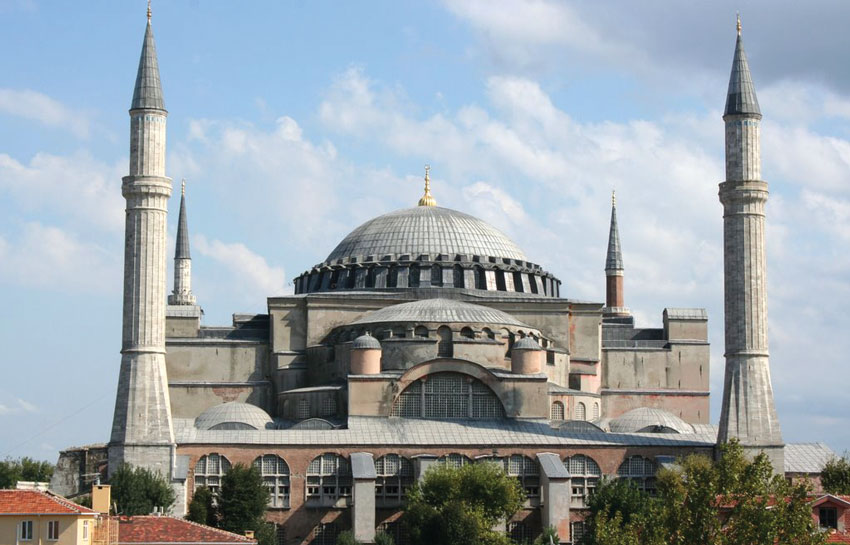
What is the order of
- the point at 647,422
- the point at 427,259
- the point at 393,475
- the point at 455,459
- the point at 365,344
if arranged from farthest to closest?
the point at 427,259 → the point at 647,422 → the point at 365,344 → the point at 455,459 → the point at 393,475

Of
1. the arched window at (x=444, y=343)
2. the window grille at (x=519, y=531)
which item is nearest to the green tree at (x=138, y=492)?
the window grille at (x=519, y=531)

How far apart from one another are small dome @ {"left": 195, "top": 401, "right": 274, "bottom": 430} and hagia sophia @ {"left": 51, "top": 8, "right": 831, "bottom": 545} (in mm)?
97

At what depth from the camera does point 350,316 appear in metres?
63.4

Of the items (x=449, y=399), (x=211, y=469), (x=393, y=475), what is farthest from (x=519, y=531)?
(x=211, y=469)

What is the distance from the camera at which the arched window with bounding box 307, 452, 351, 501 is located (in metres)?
53.8

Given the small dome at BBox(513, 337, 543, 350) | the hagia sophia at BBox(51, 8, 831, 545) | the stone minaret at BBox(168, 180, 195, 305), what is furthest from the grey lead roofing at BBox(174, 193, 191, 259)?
the small dome at BBox(513, 337, 543, 350)

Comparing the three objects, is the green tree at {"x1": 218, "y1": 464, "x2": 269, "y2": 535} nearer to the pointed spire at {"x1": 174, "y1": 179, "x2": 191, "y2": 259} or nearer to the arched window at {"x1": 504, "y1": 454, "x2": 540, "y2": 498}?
the arched window at {"x1": 504, "y1": 454, "x2": 540, "y2": 498}

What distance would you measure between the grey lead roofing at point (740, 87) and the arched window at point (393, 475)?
50.1ft

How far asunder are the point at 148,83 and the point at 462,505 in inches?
663

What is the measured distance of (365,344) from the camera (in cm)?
5772

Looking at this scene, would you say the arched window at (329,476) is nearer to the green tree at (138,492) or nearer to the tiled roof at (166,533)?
the green tree at (138,492)

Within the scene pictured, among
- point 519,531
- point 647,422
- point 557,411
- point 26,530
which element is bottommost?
point 519,531

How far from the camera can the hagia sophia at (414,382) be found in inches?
2112

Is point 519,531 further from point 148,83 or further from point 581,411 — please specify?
point 148,83
